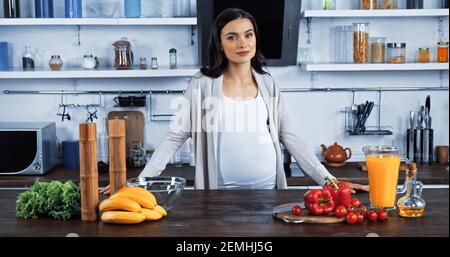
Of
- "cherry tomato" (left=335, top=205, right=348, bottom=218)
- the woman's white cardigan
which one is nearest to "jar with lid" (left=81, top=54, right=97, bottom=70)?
the woman's white cardigan

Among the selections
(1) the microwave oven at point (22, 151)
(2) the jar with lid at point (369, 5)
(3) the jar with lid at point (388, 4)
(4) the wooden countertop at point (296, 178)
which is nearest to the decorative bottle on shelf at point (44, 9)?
(1) the microwave oven at point (22, 151)

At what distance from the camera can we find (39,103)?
470cm

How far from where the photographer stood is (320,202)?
2.18 metres

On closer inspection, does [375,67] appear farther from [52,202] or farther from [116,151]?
[52,202]

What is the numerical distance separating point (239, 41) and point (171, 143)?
532 mm

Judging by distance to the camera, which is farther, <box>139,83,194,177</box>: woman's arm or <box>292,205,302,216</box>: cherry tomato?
<box>139,83,194,177</box>: woman's arm

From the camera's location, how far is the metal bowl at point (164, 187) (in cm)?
227

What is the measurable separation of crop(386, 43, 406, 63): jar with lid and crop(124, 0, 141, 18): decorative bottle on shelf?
5.21ft

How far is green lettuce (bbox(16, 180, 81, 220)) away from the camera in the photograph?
220cm

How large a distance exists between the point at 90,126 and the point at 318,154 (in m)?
2.77

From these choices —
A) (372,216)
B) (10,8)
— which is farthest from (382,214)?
(10,8)

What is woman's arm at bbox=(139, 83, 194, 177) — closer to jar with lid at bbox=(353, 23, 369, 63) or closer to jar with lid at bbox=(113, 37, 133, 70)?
jar with lid at bbox=(113, 37, 133, 70)

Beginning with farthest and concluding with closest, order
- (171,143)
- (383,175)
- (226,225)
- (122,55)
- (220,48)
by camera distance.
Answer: (122,55), (220,48), (171,143), (383,175), (226,225)
